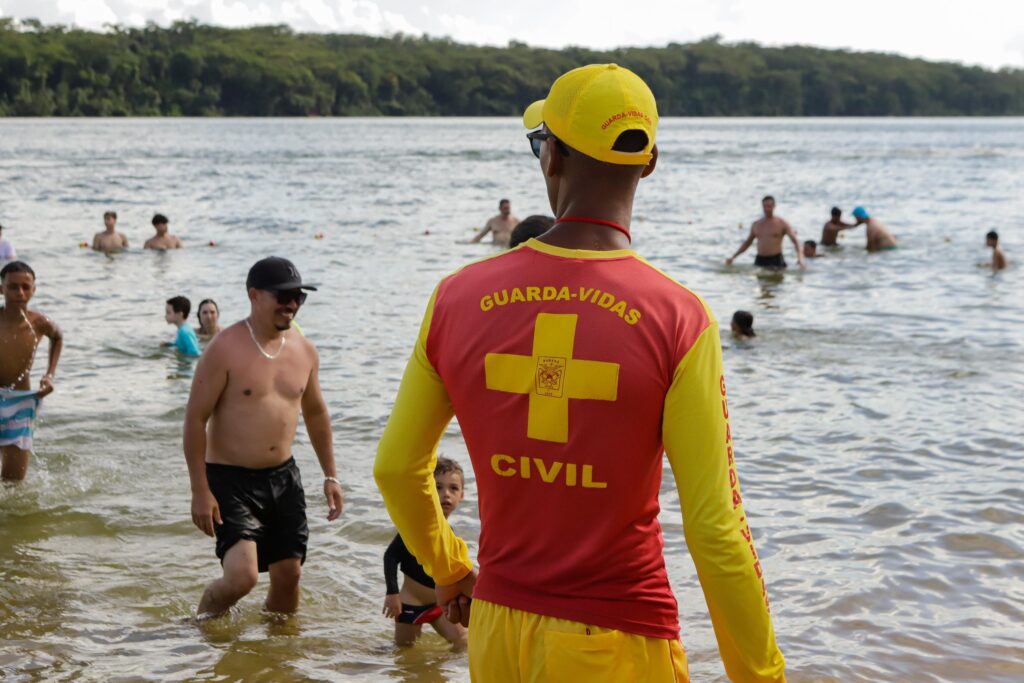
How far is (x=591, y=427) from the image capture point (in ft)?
7.67

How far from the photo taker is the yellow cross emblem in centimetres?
233

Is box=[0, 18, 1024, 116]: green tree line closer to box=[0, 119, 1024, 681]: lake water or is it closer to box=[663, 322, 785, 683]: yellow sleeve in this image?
box=[0, 119, 1024, 681]: lake water

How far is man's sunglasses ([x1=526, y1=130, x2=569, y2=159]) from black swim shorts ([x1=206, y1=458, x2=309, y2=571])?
343 cm

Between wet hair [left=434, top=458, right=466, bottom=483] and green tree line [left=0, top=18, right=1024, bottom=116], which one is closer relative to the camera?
wet hair [left=434, top=458, right=466, bottom=483]

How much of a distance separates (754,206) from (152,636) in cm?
3395

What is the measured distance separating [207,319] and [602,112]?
12215 mm

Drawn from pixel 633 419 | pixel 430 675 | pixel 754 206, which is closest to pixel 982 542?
pixel 430 675

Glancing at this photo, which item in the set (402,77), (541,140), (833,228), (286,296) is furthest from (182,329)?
(402,77)

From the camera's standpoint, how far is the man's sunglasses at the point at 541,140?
8.21ft

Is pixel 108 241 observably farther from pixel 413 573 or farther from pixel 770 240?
pixel 413 573

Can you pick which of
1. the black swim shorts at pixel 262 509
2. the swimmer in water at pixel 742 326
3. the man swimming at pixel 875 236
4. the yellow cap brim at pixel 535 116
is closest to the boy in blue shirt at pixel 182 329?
the swimmer in water at pixel 742 326

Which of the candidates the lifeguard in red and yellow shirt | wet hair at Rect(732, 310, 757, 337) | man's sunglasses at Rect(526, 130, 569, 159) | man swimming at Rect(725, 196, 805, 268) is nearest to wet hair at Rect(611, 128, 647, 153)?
the lifeguard in red and yellow shirt

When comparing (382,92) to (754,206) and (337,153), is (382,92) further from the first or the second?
(754,206)

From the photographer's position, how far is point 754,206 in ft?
125
